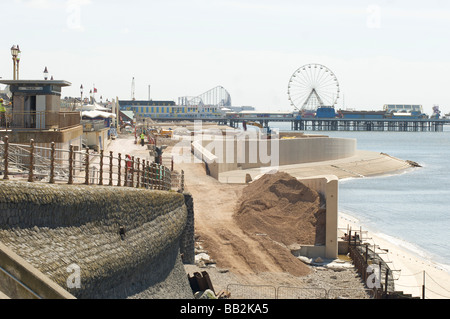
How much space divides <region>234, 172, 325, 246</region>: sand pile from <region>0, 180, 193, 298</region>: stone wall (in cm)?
892

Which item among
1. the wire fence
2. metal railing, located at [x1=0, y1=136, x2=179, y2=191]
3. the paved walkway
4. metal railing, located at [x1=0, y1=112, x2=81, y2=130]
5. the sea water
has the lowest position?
the sea water

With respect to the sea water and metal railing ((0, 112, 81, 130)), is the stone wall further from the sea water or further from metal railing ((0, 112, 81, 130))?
the sea water

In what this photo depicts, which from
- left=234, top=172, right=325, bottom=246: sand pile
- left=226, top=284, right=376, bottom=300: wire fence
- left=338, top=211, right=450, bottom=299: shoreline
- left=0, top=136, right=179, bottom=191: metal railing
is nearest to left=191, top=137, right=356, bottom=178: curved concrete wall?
left=234, top=172, right=325, bottom=246: sand pile

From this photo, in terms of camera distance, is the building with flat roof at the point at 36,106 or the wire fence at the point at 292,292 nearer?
the wire fence at the point at 292,292

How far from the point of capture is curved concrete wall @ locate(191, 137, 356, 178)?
51312 mm

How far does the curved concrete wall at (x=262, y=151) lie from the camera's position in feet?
168

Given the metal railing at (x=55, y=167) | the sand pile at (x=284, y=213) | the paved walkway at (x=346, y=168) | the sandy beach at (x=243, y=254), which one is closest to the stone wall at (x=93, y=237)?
the metal railing at (x=55, y=167)

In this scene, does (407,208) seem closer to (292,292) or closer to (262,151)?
(262,151)

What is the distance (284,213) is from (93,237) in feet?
53.9

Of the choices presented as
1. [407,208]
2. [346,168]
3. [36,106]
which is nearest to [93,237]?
[36,106]

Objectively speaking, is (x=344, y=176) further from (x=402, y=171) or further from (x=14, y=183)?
(x=14, y=183)

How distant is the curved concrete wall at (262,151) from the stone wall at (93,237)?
25.9 metres

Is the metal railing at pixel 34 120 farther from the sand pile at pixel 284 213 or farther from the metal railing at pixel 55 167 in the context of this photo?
the sand pile at pixel 284 213
